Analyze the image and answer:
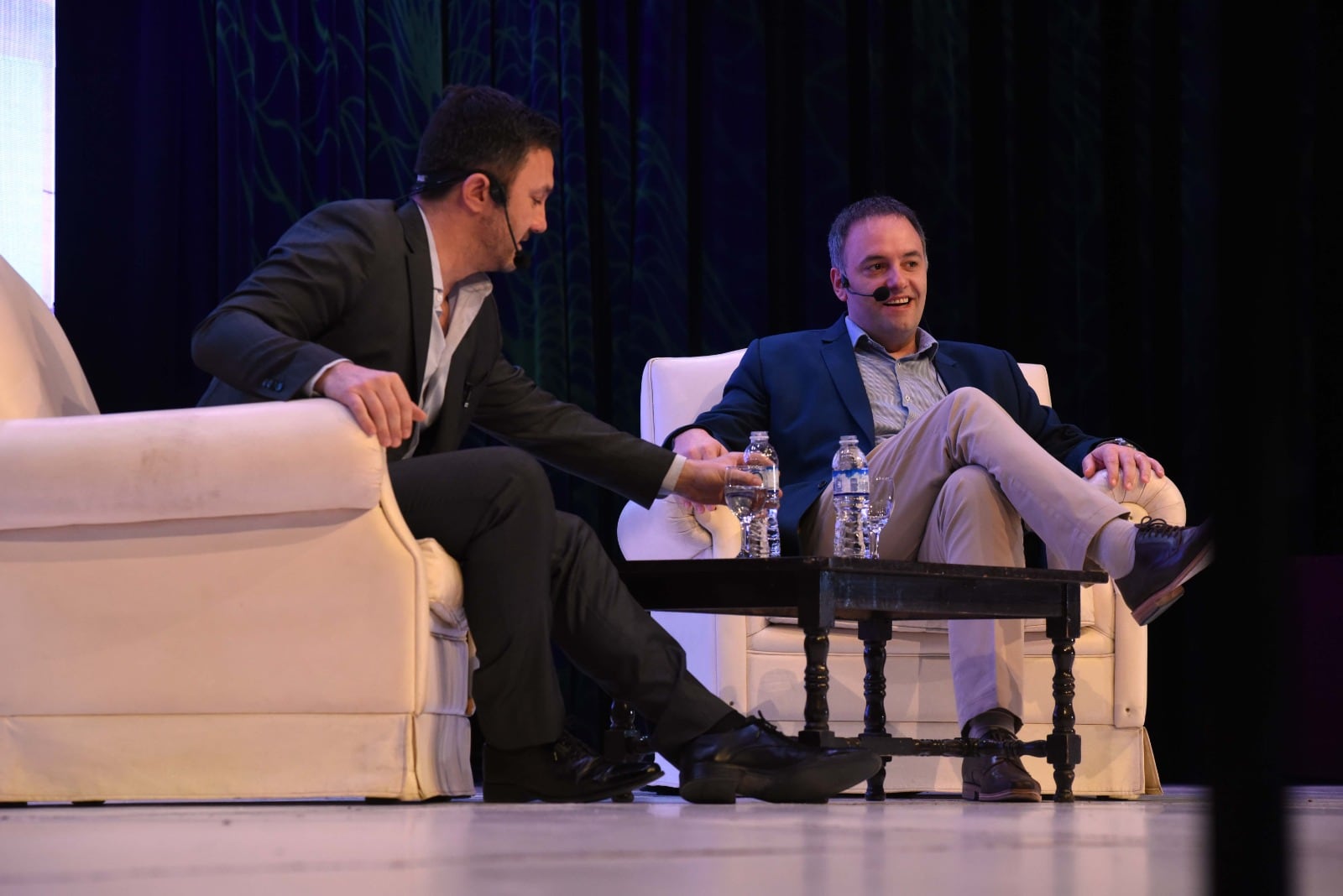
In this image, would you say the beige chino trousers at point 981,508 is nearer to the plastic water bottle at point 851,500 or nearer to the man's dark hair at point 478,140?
the plastic water bottle at point 851,500

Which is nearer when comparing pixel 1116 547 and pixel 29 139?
pixel 1116 547

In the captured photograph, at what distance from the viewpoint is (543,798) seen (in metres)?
1.90

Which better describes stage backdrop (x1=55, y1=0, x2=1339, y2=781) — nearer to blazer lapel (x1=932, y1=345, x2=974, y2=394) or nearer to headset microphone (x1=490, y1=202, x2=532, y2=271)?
blazer lapel (x1=932, y1=345, x2=974, y2=394)

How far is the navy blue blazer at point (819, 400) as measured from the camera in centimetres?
296

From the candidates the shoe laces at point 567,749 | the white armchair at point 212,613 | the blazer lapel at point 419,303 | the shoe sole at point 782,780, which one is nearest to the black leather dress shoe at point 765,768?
the shoe sole at point 782,780

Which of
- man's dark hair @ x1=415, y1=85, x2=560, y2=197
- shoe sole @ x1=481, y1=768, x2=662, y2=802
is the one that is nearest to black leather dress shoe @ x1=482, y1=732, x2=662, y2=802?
shoe sole @ x1=481, y1=768, x2=662, y2=802

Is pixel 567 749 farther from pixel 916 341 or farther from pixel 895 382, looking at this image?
pixel 916 341

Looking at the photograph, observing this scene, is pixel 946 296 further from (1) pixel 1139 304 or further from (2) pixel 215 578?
(2) pixel 215 578

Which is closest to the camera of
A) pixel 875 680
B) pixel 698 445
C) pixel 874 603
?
pixel 874 603

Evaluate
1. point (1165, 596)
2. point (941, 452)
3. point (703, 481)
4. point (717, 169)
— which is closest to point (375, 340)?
point (703, 481)

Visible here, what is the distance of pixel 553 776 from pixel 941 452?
974 mm

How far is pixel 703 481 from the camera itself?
248cm

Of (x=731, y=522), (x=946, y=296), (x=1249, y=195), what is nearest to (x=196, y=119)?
(x=731, y=522)

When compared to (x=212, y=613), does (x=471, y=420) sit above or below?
above
